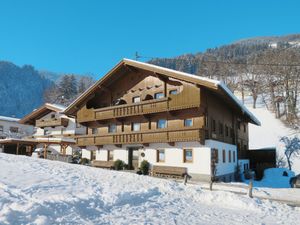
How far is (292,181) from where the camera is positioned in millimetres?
21828

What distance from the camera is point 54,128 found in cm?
4406

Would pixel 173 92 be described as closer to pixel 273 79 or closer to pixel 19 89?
pixel 273 79

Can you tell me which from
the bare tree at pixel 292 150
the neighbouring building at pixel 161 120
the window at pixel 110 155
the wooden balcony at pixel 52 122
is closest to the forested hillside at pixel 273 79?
the bare tree at pixel 292 150

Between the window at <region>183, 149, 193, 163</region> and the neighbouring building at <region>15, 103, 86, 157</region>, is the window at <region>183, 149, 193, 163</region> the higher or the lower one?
the lower one

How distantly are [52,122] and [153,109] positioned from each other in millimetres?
22619

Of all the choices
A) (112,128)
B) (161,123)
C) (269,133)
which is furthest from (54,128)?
(269,133)

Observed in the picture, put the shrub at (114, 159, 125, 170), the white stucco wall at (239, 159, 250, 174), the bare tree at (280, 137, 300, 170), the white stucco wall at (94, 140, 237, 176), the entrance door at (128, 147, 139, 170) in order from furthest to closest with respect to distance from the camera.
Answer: the bare tree at (280, 137, 300, 170) → the white stucco wall at (239, 159, 250, 174) → the entrance door at (128, 147, 139, 170) → the shrub at (114, 159, 125, 170) → the white stucco wall at (94, 140, 237, 176)

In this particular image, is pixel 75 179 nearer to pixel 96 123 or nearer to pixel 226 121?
pixel 96 123

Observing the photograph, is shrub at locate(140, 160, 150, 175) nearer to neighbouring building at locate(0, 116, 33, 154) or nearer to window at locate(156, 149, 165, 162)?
window at locate(156, 149, 165, 162)

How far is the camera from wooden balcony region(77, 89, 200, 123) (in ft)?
77.6

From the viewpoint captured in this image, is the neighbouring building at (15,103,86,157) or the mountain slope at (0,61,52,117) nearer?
the neighbouring building at (15,103,86,157)

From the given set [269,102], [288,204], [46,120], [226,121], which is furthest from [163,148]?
[269,102]

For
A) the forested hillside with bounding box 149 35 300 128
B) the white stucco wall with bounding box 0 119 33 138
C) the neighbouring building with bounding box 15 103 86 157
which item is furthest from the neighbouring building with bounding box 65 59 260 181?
the white stucco wall with bounding box 0 119 33 138

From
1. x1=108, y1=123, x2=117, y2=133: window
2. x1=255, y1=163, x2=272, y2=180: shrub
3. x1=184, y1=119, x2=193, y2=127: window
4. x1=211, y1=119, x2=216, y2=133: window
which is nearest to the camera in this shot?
x1=184, y1=119, x2=193, y2=127: window
